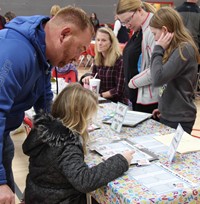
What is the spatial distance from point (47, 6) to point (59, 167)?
8829mm

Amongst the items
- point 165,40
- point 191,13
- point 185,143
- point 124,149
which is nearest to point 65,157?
point 124,149

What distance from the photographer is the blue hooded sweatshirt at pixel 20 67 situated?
45.6 inches

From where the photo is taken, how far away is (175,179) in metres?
1.33

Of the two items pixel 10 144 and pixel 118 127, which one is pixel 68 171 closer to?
pixel 10 144

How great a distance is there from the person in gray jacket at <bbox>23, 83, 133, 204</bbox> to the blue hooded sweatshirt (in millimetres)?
110

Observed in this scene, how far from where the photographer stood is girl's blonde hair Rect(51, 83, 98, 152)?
4.86ft

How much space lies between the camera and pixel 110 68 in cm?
298

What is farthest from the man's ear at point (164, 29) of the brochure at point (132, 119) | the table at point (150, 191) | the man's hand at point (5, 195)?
the man's hand at point (5, 195)

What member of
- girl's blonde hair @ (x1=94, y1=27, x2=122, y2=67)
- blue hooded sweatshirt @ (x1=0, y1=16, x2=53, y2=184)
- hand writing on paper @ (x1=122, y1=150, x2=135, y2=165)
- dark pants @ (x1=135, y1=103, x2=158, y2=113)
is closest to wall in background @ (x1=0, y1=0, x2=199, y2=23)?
girl's blonde hair @ (x1=94, y1=27, x2=122, y2=67)

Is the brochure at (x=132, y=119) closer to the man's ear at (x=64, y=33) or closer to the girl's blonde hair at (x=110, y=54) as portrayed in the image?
the man's ear at (x=64, y=33)

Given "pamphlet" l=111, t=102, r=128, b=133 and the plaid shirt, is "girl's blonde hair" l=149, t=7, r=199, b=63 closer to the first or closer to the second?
"pamphlet" l=111, t=102, r=128, b=133

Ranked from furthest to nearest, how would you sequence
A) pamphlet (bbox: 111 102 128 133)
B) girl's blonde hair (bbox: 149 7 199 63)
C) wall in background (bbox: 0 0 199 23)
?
wall in background (bbox: 0 0 199 23), girl's blonde hair (bbox: 149 7 199 63), pamphlet (bbox: 111 102 128 133)

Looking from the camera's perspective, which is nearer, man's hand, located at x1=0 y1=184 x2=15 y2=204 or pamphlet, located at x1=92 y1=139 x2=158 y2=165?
man's hand, located at x1=0 y1=184 x2=15 y2=204

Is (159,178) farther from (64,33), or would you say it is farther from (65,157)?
(64,33)
